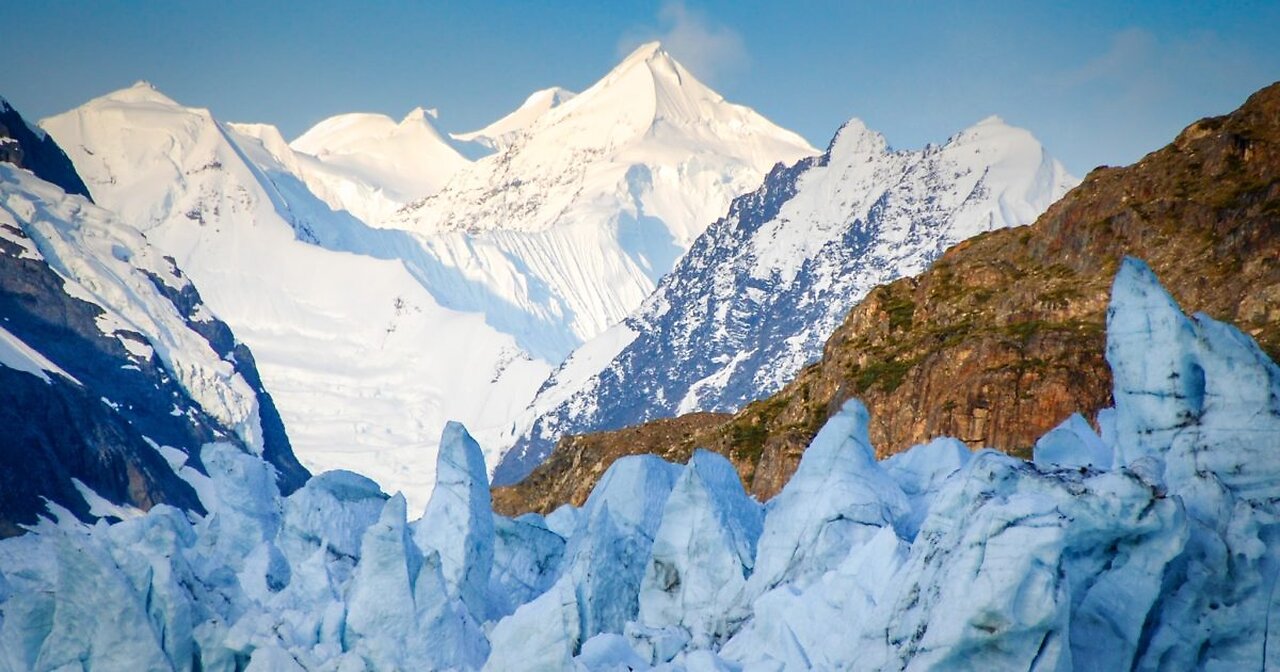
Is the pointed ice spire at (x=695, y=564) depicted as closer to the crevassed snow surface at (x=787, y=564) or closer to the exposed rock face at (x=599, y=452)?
the crevassed snow surface at (x=787, y=564)

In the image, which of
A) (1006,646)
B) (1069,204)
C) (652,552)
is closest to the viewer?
(1006,646)

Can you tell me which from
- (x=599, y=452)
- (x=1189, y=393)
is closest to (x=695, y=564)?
(x=1189, y=393)

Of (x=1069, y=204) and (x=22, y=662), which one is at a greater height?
(x=1069, y=204)

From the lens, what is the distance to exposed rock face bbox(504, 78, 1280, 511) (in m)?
109

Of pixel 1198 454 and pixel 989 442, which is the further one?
pixel 989 442

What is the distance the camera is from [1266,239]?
10581 centimetres

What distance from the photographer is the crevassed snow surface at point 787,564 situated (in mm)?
45719

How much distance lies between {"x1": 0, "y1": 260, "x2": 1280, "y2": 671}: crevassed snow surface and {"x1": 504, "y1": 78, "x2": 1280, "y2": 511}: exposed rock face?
42.8 metres

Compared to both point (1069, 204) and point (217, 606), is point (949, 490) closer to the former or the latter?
point (217, 606)

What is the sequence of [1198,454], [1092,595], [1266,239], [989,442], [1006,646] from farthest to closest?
1. [989,442]
2. [1266,239]
3. [1198,454]
4. [1092,595]
5. [1006,646]

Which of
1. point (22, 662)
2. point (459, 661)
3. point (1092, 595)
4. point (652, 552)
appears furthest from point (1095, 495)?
point (22, 662)

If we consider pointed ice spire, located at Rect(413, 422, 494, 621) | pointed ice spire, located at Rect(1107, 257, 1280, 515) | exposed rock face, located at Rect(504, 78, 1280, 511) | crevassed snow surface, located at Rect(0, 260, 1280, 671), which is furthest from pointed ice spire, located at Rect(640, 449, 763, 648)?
exposed rock face, located at Rect(504, 78, 1280, 511)

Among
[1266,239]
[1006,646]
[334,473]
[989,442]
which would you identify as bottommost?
[1006,646]

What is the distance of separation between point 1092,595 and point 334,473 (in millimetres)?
45751
